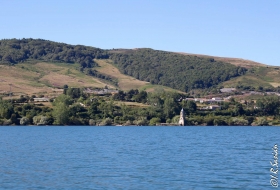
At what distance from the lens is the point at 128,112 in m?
124

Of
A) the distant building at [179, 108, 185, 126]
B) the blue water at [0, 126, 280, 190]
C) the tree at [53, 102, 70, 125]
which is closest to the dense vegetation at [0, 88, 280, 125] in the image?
the tree at [53, 102, 70, 125]

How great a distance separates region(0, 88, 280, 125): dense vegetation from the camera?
117 m

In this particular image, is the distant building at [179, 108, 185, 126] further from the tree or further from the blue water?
the blue water

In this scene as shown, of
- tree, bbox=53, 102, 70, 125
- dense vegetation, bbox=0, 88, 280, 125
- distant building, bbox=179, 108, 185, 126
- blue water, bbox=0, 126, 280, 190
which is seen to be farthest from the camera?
distant building, bbox=179, 108, 185, 126

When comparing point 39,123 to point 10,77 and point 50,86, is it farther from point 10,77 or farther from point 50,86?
point 10,77

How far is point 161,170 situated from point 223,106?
341 feet

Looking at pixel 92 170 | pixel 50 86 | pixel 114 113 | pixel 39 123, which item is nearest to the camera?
pixel 92 170

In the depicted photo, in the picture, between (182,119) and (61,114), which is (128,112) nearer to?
(182,119)

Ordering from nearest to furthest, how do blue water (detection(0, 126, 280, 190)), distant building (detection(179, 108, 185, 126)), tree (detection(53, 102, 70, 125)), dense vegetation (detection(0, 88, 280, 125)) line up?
1. blue water (detection(0, 126, 280, 190))
2. tree (detection(53, 102, 70, 125))
3. dense vegetation (detection(0, 88, 280, 125))
4. distant building (detection(179, 108, 185, 126))

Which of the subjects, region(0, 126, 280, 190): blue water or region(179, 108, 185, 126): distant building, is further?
region(179, 108, 185, 126): distant building

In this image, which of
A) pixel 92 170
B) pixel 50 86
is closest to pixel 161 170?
pixel 92 170

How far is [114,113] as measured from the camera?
123875mm

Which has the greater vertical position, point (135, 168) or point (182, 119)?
point (182, 119)

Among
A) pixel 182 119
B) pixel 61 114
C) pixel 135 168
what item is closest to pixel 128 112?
pixel 182 119
